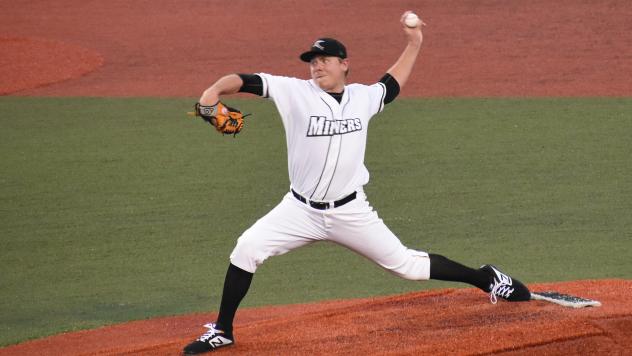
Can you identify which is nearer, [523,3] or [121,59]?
[121,59]

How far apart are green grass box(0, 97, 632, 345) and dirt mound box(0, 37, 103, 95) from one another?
98 centimetres

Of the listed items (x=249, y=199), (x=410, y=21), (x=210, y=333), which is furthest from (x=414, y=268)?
(x=249, y=199)

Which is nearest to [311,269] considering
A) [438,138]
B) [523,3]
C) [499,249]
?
[499,249]

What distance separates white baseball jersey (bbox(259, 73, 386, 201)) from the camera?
19.7ft

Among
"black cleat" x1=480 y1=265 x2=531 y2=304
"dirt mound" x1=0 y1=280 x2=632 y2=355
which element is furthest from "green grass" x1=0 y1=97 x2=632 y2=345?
"black cleat" x1=480 y1=265 x2=531 y2=304

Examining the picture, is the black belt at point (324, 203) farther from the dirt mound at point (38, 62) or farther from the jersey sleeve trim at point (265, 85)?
the dirt mound at point (38, 62)

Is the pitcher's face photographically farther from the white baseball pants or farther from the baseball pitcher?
the white baseball pants

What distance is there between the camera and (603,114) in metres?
13.9

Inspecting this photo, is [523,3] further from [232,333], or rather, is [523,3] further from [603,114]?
[232,333]

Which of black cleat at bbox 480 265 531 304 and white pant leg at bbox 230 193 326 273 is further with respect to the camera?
black cleat at bbox 480 265 531 304

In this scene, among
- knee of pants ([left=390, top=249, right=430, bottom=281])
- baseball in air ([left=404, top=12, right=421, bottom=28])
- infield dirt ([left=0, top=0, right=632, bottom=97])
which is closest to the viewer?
knee of pants ([left=390, top=249, right=430, bottom=281])

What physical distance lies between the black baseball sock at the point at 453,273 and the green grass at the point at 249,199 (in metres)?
2.02

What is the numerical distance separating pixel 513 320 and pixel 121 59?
1204 cm

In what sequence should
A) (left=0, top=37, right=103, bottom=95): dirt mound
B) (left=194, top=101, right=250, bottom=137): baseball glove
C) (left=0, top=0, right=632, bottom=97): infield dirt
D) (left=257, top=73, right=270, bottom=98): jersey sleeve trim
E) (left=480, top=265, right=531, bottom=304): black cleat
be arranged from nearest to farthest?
(left=194, top=101, right=250, bottom=137): baseball glove < (left=257, top=73, right=270, bottom=98): jersey sleeve trim < (left=480, top=265, right=531, bottom=304): black cleat < (left=0, top=0, right=632, bottom=97): infield dirt < (left=0, top=37, right=103, bottom=95): dirt mound
